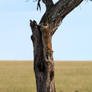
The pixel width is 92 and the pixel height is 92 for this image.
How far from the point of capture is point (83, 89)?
83.9 feet

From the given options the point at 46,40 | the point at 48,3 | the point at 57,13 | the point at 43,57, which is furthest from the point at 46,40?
the point at 48,3

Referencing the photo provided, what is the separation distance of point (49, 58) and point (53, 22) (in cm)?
147

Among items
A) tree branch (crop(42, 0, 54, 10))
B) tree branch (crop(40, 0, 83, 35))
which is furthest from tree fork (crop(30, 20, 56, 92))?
tree branch (crop(42, 0, 54, 10))

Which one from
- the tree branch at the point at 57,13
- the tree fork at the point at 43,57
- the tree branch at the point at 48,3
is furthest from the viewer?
the tree branch at the point at 48,3

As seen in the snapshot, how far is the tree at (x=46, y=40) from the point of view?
1518 cm

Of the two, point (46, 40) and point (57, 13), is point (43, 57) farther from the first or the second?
point (57, 13)

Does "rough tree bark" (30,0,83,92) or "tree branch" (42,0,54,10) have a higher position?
"tree branch" (42,0,54,10)

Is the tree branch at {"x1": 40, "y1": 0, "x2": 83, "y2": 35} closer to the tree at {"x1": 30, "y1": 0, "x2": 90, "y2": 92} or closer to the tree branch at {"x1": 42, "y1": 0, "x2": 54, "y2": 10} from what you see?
the tree at {"x1": 30, "y1": 0, "x2": 90, "y2": 92}

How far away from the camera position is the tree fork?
15.2 meters

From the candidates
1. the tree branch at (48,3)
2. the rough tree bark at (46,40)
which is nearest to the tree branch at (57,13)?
the rough tree bark at (46,40)

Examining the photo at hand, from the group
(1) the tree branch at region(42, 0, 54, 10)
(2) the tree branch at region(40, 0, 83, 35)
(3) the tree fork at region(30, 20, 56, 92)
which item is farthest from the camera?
(1) the tree branch at region(42, 0, 54, 10)

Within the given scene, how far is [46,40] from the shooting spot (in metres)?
15.2

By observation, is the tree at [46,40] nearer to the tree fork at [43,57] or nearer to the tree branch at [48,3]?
the tree fork at [43,57]

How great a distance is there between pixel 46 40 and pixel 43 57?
0.67 metres
